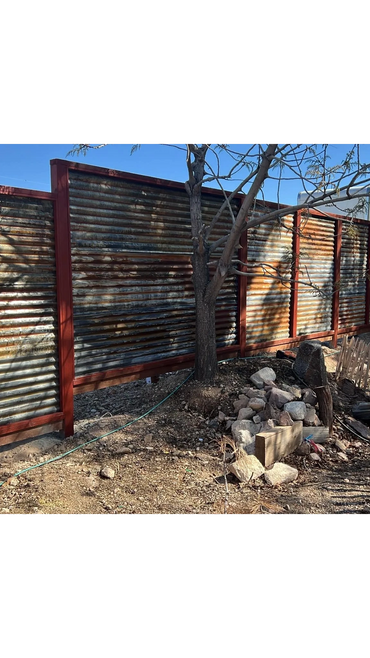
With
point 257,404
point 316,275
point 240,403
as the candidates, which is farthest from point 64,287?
point 316,275

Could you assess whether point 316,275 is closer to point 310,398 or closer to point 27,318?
point 310,398

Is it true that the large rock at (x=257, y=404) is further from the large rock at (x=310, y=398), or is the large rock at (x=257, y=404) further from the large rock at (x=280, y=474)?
the large rock at (x=280, y=474)

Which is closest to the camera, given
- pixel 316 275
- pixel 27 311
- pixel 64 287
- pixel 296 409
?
pixel 27 311

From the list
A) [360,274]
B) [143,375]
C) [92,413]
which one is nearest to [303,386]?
[143,375]

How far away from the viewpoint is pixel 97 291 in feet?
15.9

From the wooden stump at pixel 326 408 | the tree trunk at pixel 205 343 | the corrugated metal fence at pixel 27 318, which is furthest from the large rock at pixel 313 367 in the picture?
the corrugated metal fence at pixel 27 318

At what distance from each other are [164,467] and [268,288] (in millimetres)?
4030

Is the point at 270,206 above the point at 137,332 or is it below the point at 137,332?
above

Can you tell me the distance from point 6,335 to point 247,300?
3811 mm

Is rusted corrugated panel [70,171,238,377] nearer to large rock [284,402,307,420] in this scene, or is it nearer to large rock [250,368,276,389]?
large rock [250,368,276,389]

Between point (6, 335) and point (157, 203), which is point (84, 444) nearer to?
point (6, 335)

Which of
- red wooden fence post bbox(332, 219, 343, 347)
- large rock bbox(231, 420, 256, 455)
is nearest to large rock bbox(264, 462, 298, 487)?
large rock bbox(231, 420, 256, 455)

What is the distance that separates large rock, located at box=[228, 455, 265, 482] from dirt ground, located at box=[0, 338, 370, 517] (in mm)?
70

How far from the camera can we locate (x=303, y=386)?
Answer: 5.93m
